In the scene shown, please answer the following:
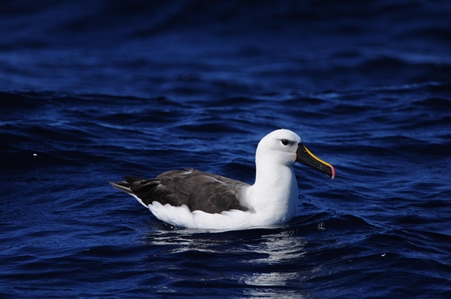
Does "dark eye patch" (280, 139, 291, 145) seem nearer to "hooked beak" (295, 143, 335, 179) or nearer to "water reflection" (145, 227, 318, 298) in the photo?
"hooked beak" (295, 143, 335, 179)

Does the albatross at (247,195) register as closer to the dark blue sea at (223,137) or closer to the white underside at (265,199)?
the white underside at (265,199)

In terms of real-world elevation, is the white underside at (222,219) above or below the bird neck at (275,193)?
below

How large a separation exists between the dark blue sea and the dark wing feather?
1.24ft

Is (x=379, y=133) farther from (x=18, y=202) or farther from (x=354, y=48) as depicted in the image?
(x=354, y=48)

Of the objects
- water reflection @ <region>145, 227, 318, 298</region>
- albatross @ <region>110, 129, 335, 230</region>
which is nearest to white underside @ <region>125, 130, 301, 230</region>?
albatross @ <region>110, 129, 335, 230</region>

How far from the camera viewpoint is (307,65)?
76.8 ft

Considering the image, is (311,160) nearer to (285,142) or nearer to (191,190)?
(285,142)

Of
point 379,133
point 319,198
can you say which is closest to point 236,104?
point 379,133

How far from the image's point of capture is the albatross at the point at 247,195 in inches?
376

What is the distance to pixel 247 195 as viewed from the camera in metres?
9.70

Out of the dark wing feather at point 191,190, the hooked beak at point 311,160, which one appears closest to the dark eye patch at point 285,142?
the hooked beak at point 311,160

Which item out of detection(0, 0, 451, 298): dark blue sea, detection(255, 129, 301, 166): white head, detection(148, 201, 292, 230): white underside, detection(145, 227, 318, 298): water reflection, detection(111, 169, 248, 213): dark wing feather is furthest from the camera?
detection(255, 129, 301, 166): white head

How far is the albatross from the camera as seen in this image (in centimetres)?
956

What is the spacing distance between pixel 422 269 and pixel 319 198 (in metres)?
3.27
